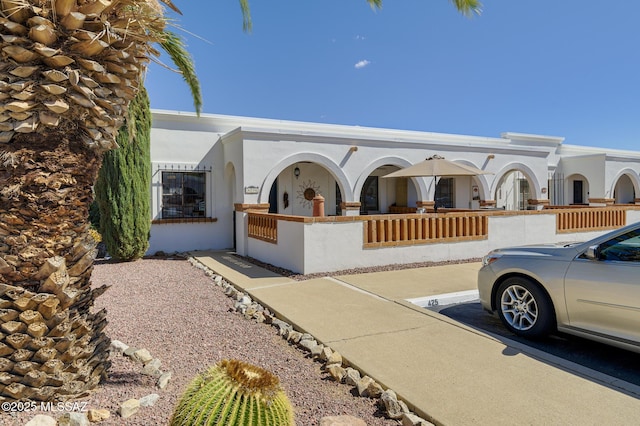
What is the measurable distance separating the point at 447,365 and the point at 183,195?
1017 centimetres

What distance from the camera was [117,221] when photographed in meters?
9.95

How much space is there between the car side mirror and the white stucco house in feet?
16.3

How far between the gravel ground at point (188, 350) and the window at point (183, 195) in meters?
4.23

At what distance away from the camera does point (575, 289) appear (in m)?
4.20

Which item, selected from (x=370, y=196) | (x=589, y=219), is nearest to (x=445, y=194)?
(x=370, y=196)

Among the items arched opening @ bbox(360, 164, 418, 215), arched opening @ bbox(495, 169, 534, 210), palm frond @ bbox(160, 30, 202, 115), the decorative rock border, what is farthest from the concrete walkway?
arched opening @ bbox(495, 169, 534, 210)

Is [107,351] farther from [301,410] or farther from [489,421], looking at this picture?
[489,421]

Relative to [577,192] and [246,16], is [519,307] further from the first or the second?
[577,192]

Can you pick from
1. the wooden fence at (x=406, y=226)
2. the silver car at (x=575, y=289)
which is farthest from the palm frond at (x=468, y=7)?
the wooden fence at (x=406, y=226)

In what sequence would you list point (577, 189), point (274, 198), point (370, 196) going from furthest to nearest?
point (577, 189) < point (370, 196) < point (274, 198)

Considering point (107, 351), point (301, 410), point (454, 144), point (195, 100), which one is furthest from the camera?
point (454, 144)

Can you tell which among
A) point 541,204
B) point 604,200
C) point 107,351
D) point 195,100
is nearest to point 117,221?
point 195,100

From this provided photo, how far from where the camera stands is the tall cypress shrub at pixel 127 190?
32.6 ft

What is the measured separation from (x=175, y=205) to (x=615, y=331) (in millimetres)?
11094
